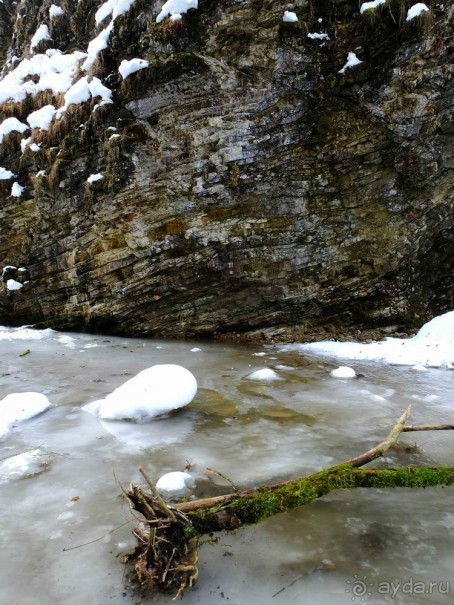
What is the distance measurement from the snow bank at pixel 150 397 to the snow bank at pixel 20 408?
600 mm

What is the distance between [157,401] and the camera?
4.67 metres

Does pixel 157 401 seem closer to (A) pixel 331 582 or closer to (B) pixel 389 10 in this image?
(A) pixel 331 582

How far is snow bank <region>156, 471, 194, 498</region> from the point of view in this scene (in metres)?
3.06

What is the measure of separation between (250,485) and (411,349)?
660 cm

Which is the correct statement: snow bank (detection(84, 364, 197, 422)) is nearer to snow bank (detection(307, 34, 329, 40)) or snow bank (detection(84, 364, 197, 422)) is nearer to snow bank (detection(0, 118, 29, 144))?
snow bank (detection(307, 34, 329, 40))

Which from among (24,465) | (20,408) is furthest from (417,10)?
(24,465)

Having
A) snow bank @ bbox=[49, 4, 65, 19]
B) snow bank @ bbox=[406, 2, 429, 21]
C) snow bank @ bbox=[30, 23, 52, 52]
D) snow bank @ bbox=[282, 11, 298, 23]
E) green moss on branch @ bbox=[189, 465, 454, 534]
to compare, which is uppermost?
snow bank @ bbox=[49, 4, 65, 19]

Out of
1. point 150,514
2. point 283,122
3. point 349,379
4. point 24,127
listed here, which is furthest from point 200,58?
point 150,514

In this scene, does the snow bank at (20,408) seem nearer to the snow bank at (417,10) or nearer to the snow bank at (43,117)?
the snow bank at (43,117)

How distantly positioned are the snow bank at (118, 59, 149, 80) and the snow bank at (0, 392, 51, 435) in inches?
358

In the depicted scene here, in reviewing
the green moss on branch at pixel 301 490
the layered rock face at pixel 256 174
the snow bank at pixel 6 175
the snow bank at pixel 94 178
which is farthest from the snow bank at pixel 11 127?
the green moss on branch at pixel 301 490

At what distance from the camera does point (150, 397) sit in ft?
15.3

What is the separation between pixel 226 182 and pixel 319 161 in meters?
2.47

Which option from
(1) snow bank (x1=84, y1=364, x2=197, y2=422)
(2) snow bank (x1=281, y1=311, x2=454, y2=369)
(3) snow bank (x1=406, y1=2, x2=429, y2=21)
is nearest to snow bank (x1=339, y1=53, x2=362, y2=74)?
(3) snow bank (x1=406, y1=2, x2=429, y2=21)
